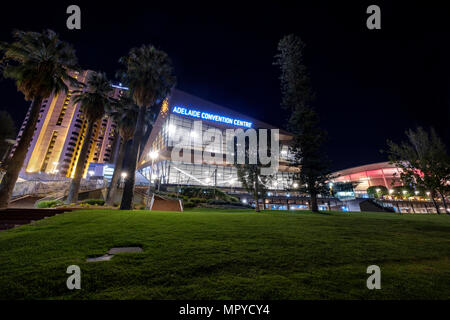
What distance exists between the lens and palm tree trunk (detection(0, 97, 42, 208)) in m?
13.1

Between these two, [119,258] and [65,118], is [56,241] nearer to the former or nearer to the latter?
[119,258]

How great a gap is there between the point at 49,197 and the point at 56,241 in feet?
71.5

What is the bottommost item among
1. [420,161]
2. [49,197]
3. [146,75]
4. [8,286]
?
[8,286]

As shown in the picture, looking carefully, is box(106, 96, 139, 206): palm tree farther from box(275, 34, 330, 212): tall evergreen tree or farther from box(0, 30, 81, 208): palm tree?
box(275, 34, 330, 212): tall evergreen tree

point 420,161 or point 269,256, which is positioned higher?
point 420,161

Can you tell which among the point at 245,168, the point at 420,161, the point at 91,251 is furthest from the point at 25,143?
the point at 420,161

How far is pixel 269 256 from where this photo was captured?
15.8 feet

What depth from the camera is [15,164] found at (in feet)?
45.9

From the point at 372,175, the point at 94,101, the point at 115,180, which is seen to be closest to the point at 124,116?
the point at 94,101

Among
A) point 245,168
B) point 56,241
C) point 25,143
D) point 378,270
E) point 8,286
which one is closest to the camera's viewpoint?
point 8,286

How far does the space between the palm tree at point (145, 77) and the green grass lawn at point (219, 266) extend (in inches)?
623

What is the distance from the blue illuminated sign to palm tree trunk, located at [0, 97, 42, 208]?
3456 centimetres

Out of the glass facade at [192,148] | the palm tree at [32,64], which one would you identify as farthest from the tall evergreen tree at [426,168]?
the palm tree at [32,64]

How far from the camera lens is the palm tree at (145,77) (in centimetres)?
2098
